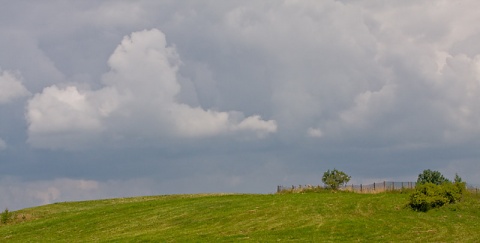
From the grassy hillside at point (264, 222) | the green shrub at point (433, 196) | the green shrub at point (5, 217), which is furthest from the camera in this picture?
the green shrub at point (5, 217)

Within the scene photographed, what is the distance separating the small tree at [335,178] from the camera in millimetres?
84375

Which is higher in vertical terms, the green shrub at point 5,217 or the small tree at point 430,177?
the small tree at point 430,177

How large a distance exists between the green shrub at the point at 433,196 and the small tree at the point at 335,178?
26561mm

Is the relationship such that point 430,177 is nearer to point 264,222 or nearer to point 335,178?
point 335,178

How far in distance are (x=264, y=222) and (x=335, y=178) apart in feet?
111

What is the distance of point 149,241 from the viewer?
165ft

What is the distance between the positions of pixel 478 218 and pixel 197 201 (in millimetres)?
34337

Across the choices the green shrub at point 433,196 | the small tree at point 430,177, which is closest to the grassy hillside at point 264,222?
the green shrub at point 433,196

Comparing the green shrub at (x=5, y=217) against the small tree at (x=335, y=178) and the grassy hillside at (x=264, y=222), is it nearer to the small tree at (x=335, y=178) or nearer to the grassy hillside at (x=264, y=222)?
the grassy hillside at (x=264, y=222)

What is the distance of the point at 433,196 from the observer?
56.4 meters

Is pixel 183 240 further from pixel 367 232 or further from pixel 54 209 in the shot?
pixel 54 209

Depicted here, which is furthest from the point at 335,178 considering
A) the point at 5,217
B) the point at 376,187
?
the point at 5,217

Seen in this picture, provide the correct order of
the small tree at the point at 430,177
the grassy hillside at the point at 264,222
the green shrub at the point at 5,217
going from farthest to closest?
the small tree at the point at 430,177 → the green shrub at the point at 5,217 → the grassy hillside at the point at 264,222

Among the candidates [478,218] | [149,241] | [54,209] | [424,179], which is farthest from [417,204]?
[54,209]
